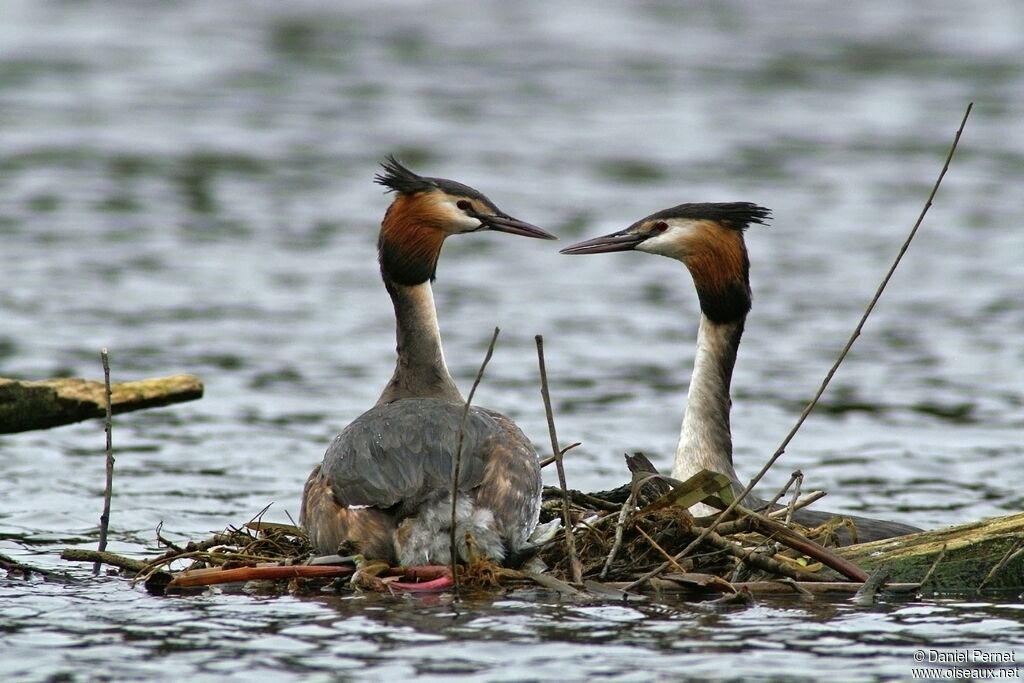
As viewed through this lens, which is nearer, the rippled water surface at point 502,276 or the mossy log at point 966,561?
the rippled water surface at point 502,276

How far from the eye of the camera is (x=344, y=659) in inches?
247

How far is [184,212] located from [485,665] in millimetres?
15115

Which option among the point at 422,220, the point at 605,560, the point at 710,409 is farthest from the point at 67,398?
the point at 710,409

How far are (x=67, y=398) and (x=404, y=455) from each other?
2.21 meters

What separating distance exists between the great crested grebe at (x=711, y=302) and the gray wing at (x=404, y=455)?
1.39 m

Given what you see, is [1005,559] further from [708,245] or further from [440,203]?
[440,203]

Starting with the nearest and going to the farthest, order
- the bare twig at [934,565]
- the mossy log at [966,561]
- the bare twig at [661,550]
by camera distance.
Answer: the bare twig at [661,550], the bare twig at [934,565], the mossy log at [966,561]

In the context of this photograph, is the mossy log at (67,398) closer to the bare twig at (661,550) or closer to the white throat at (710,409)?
the white throat at (710,409)

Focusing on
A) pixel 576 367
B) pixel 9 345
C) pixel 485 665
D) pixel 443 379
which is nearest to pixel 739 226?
pixel 443 379

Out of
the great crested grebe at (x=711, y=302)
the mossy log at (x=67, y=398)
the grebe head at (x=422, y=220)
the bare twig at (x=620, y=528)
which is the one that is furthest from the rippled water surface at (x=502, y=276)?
the grebe head at (x=422, y=220)

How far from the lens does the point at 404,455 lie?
725cm

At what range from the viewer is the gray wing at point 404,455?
7.09 metres

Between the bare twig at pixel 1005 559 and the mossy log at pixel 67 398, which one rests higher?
the mossy log at pixel 67 398

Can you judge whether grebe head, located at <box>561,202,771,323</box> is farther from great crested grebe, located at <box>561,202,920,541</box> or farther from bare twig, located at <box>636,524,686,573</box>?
bare twig, located at <box>636,524,686,573</box>
